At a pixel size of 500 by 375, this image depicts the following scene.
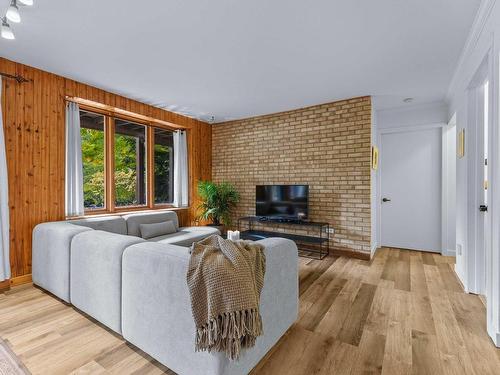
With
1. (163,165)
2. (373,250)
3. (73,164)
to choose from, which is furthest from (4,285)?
(373,250)

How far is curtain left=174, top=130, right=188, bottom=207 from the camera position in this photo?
15.8 ft

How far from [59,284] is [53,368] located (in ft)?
3.24

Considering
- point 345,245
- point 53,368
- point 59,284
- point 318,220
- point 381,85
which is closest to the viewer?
point 53,368

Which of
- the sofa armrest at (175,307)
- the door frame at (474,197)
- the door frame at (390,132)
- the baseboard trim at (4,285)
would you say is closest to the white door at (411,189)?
the door frame at (390,132)

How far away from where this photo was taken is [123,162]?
4094 millimetres

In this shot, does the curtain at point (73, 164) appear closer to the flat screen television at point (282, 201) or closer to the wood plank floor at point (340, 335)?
the wood plank floor at point (340, 335)

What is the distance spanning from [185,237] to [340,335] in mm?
2336

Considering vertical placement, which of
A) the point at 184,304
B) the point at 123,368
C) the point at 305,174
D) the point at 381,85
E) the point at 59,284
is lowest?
the point at 123,368

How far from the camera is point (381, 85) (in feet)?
11.2

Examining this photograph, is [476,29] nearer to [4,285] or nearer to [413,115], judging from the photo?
[413,115]

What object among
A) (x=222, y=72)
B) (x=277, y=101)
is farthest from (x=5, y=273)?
(x=277, y=101)

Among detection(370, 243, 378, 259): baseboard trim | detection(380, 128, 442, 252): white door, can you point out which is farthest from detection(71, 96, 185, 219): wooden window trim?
detection(380, 128, 442, 252): white door

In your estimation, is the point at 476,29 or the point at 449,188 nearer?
the point at 476,29

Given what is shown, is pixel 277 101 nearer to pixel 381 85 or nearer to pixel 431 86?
pixel 381 85
